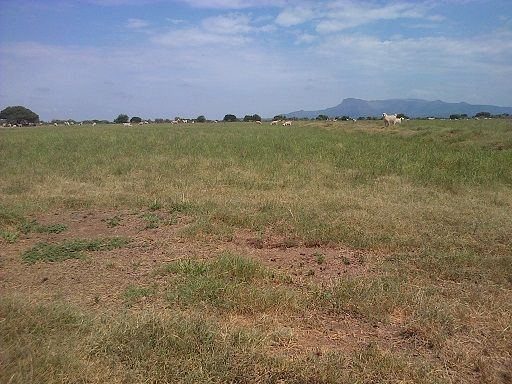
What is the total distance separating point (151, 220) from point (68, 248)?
5.04ft

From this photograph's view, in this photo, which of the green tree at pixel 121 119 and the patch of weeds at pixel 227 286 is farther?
the green tree at pixel 121 119

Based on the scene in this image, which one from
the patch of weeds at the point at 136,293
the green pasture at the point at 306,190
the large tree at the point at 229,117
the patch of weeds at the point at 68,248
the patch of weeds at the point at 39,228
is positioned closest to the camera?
the patch of weeds at the point at 136,293

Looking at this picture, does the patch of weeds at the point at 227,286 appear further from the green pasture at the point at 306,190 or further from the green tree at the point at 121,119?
the green tree at the point at 121,119

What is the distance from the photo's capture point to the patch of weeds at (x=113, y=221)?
6536 millimetres

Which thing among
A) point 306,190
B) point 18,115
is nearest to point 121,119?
point 18,115

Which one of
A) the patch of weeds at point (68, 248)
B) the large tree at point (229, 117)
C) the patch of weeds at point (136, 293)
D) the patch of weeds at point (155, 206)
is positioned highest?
the large tree at point (229, 117)

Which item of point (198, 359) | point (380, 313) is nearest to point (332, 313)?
point (380, 313)

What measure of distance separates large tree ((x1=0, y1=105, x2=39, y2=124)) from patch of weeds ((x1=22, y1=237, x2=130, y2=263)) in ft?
265

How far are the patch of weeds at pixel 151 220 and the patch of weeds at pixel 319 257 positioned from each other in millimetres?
2594

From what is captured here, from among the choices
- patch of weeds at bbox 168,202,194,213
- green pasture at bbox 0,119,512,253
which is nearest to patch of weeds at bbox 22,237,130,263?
green pasture at bbox 0,119,512,253

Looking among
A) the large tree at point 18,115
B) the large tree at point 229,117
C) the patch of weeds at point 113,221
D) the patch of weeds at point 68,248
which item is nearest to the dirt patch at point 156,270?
the patch of weeds at point 113,221

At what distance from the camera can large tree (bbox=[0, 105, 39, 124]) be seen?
7400 centimetres

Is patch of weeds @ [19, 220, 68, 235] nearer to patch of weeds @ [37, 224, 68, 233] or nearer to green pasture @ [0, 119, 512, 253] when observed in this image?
patch of weeds @ [37, 224, 68, 233]

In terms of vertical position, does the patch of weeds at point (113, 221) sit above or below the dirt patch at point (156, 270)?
above
